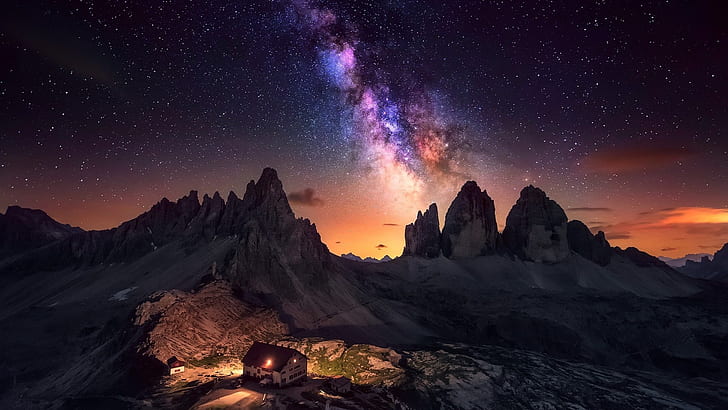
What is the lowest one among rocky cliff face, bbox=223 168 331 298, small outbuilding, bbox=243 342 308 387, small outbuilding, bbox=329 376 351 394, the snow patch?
small outbuilding, bbox=329 376 351 394

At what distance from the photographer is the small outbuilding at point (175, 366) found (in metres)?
59.6

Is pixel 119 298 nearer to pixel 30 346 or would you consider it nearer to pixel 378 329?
pixel 30 346

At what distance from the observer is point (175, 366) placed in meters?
60.0

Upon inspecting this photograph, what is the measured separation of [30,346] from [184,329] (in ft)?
199

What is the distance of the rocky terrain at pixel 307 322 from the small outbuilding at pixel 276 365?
1048cm

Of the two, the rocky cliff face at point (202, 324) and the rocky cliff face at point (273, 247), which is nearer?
the rocky cliff face at point (202, 324)

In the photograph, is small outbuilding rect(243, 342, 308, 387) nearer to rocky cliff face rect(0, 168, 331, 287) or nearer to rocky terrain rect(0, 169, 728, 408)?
rocky terrain rect(0, 169, 728, 408)

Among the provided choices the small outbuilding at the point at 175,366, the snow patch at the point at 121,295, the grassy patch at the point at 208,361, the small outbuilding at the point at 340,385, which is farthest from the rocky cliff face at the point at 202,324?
the snow patch at the point at 121,295

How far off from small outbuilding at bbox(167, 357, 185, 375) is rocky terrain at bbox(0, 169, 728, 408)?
161cm

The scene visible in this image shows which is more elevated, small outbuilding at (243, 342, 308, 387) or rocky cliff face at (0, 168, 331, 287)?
rocky cliff face at (0, 168, 331, 287)

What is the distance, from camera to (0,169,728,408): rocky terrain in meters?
68.3

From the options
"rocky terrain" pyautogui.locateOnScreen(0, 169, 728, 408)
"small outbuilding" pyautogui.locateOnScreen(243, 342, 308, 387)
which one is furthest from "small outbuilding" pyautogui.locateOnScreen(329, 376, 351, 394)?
"rocky terrain" pyautogui.locateOnScreen(0, 169, 728, 408)

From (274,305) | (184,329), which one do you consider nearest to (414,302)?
(274,305)

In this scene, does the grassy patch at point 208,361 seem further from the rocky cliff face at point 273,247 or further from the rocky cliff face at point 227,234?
the rocky cliff face at point 227,234
